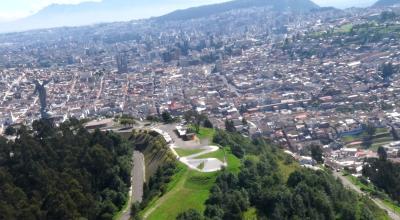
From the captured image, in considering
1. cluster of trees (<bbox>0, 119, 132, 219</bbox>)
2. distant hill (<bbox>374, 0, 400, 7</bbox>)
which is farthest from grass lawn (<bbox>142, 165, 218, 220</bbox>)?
distant hill (<bbox>374, 0, 400, 7</bbox>)

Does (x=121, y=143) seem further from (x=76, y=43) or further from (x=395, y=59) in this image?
(x=76, y=43)

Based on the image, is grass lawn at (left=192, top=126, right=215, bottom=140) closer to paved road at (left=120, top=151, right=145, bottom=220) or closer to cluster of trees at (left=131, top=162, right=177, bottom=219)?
paved road at (left=120, top=151, right=145, bottom=220)

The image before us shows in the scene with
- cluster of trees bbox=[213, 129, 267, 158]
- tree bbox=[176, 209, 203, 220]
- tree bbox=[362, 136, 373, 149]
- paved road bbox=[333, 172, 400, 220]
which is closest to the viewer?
tree bbox=[176, 209, 203, 220]

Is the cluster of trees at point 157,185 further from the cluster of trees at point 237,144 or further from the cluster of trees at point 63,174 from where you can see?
the cluster of trees at point 237,144

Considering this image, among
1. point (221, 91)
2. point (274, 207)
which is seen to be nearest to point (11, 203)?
point (274, 207)

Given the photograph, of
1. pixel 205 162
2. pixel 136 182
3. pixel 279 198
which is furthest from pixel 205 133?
pixel 279 198

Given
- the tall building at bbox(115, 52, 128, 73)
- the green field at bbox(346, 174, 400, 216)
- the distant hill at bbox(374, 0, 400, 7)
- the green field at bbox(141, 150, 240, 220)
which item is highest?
the green field at bbox(141, 150, 240, 220)
